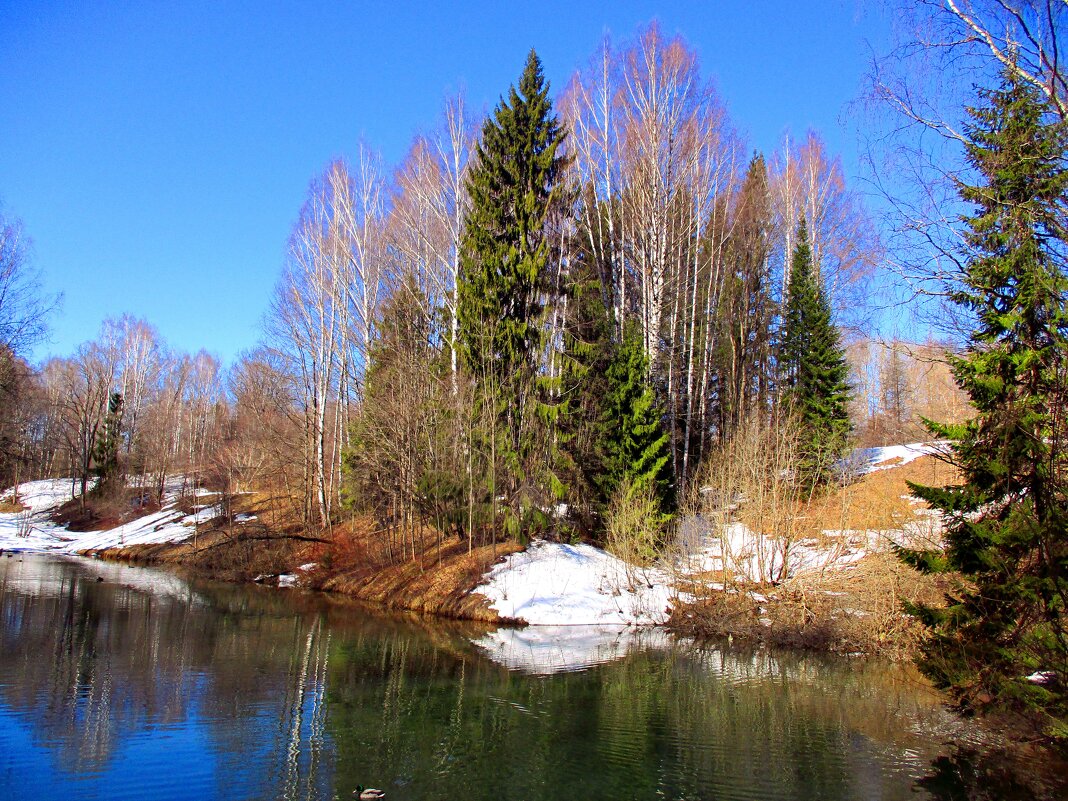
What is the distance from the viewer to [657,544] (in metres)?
22.4

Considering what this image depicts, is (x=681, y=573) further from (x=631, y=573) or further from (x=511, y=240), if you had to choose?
(x=511, y=240)

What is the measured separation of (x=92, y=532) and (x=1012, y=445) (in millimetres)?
45769

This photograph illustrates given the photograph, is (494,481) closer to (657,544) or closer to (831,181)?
(657,544)

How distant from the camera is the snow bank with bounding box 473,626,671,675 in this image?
14602 mm

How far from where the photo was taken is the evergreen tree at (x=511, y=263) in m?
22.8

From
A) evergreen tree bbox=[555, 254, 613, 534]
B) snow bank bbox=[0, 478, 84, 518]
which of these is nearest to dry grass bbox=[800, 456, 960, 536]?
evergreen tree bbox=[555, 254, 613, 534]

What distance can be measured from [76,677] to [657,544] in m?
15.7

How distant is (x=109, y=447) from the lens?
4744 cm

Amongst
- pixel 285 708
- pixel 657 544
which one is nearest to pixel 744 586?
pixel 657 544

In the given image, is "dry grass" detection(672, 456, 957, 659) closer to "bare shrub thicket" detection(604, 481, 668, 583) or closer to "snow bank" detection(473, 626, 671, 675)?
"bare shrub thicket" detection(604, 481, 668, 583)

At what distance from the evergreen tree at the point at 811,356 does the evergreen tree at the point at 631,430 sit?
7576mm

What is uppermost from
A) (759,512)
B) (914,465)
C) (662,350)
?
(662,350)

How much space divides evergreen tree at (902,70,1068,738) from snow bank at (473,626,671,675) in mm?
7137

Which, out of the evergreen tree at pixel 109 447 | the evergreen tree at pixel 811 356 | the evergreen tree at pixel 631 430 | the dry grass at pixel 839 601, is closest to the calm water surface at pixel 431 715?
the dry grass at pixel 839 601
